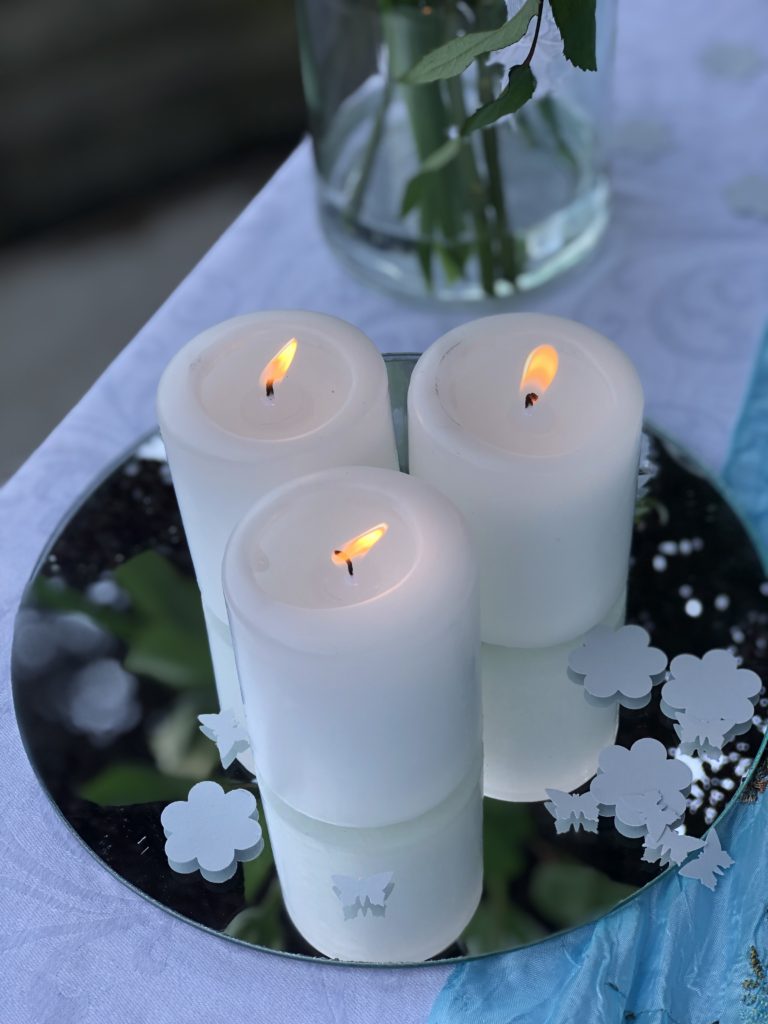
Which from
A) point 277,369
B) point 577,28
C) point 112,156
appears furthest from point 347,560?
point 112,156

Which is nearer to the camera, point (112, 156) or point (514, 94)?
point (514, 94)

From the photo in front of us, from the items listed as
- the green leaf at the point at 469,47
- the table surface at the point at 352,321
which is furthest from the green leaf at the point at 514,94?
the table surface at the point at 352,321

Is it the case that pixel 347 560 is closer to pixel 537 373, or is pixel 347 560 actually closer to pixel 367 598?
pixel 367 598

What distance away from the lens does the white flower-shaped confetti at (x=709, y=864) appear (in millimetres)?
498

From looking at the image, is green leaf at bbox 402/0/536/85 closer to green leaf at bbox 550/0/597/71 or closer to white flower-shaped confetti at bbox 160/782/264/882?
green leaf at bbox 550/0/597/71

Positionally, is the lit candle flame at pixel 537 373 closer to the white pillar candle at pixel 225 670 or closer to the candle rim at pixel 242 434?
the candle rim at pixel 242 434

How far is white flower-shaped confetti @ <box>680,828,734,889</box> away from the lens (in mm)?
498

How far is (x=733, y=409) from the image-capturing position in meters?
Result: 0.70

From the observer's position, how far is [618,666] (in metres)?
0.55

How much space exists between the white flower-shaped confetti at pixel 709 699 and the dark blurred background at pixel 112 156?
94 cm

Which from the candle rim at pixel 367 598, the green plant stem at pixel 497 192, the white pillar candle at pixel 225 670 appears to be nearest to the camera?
the candle rim at pixel 367 598

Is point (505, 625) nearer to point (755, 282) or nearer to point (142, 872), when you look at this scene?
point (142, 872)

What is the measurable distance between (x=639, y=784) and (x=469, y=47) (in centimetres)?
29

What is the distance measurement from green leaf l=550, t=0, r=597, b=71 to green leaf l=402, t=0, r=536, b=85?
14 millimetres
